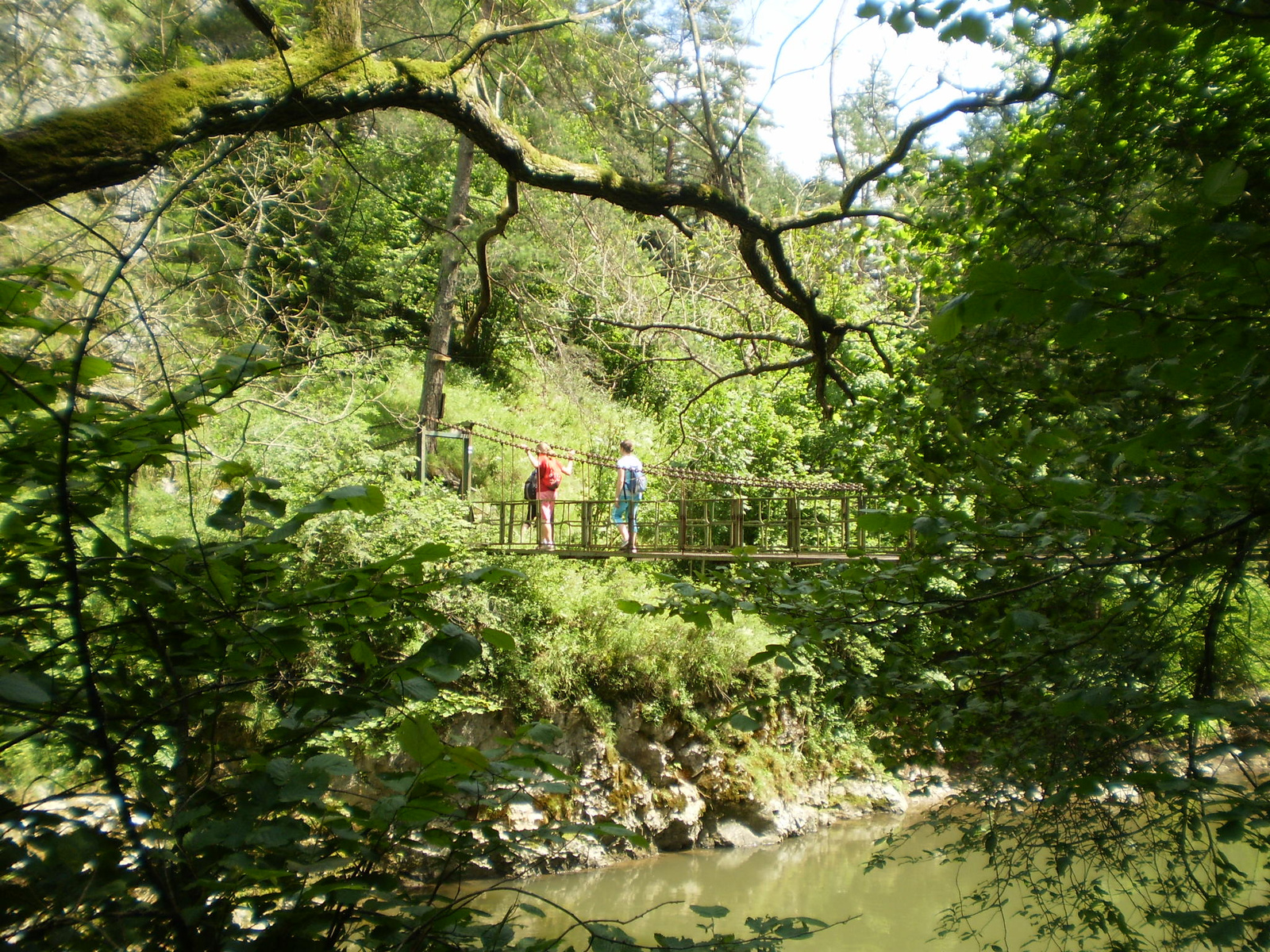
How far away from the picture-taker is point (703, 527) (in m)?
8.59

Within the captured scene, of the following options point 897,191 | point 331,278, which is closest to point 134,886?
point 897,191

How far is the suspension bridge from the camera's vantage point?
20.0 ft

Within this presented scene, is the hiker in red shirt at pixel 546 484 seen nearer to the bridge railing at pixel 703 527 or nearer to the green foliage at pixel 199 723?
the bridge railing at pixel 703 527

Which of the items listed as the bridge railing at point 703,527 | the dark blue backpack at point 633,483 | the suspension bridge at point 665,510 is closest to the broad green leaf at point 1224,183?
the suspension bridge at point 665,510

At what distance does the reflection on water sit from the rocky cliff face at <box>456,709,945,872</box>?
15 centimetres

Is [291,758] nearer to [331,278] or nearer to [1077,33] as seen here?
[1077,33]

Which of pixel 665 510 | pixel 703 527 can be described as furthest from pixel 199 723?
pixel 665 510

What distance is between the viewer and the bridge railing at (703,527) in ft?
20.1

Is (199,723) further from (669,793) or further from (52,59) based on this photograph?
(669,793)

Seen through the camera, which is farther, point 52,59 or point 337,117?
point 52,59

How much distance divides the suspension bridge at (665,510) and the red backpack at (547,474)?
0.28 metres

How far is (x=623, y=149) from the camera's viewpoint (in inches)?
288

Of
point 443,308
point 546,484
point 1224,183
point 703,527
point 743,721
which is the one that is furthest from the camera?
point 703,527

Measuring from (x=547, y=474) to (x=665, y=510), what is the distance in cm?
204
